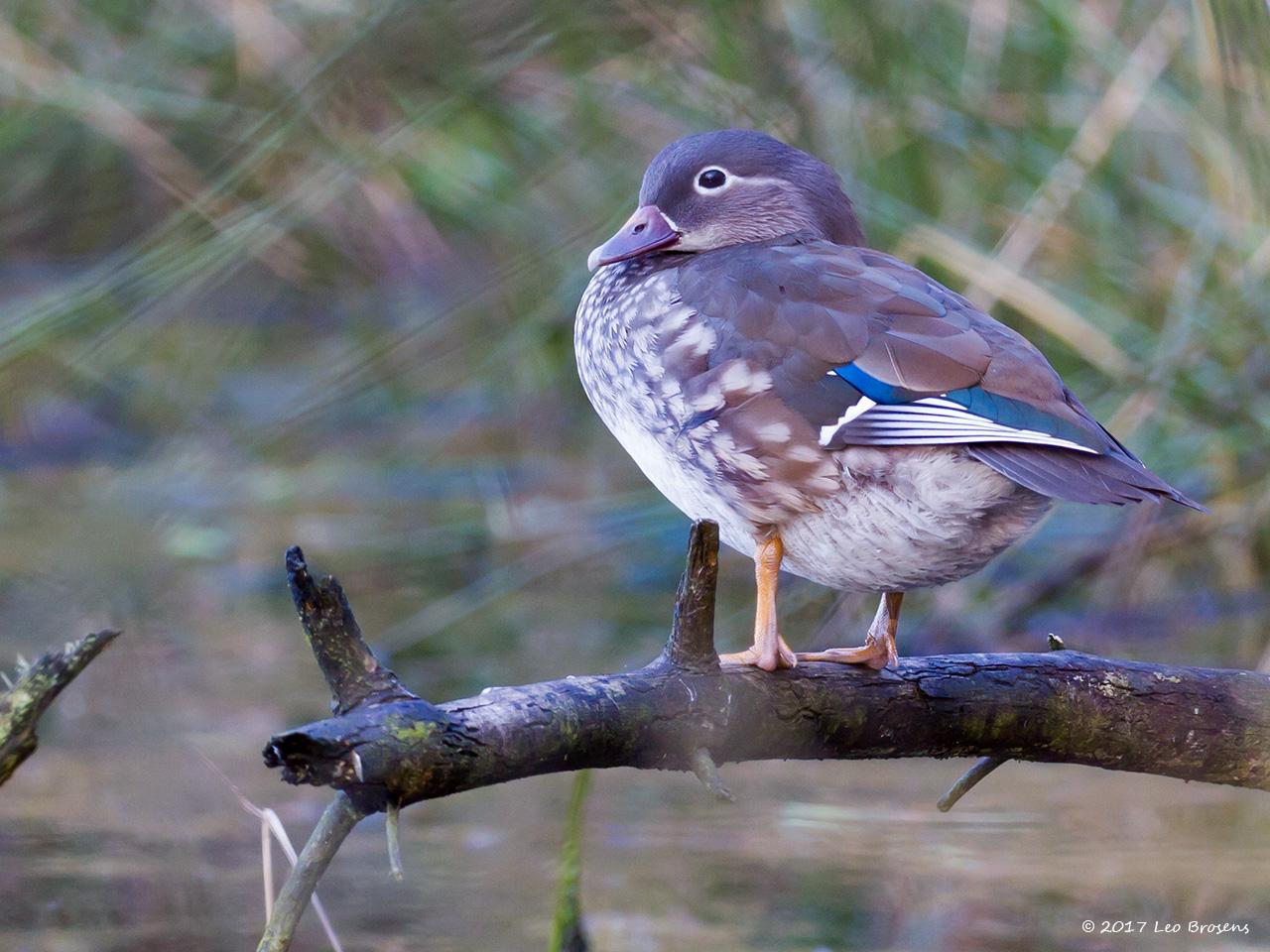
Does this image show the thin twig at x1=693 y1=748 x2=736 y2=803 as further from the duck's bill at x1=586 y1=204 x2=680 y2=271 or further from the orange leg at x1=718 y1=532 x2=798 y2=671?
the duck's bill at x1=586 y1=204 x2=680 y2=271

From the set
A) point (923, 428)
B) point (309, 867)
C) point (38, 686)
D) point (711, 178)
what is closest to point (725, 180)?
point (711, 178)

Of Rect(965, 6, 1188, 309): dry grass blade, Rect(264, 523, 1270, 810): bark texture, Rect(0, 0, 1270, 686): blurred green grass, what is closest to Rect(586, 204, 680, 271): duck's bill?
Rect(0, 0, 1270, 686): blurred green grass

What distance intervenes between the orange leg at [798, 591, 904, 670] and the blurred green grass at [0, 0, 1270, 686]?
0.74 m

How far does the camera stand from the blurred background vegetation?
2682 mm

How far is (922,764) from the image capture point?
396cm

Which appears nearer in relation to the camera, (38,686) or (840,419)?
(38,686)

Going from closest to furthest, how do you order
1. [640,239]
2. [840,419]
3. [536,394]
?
[840,419] < [640,239] < [536,394]

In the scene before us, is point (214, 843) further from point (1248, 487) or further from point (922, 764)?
point (1248, 487)

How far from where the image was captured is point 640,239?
258cm

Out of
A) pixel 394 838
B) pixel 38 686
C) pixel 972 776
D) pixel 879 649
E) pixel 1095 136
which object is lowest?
pixel 972 776

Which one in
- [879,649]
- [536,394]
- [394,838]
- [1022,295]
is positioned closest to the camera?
[394,838]

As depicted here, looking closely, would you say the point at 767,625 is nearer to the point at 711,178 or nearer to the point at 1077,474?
the point at 1077,474

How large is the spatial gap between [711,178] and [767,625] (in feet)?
2.78

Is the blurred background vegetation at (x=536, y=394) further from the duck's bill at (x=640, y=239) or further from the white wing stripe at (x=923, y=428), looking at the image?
the white wing stripe at (x=923, y=428)
